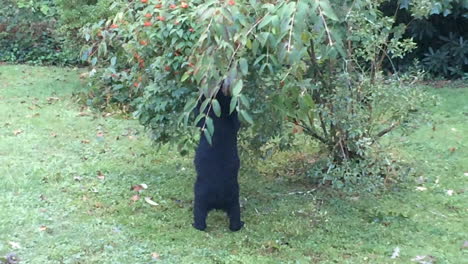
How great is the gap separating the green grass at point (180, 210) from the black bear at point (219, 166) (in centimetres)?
30

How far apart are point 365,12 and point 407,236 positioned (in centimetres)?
180

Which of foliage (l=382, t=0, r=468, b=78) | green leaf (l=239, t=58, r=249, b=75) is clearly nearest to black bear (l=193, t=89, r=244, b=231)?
green leaf (l=239, t=58, r=249, b=75)

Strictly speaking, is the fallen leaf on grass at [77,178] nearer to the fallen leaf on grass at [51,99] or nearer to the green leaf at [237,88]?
the green leaf at [237,88]

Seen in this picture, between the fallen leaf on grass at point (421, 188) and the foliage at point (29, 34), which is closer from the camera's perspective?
the fallen leaf on grass at point (421, 188)

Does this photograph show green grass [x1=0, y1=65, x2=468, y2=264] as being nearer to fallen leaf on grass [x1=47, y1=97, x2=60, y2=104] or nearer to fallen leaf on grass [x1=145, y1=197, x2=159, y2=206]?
fallen leaf on grass [x1=145, y1=197, x2=159, y2=206]

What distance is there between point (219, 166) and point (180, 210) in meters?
0.85

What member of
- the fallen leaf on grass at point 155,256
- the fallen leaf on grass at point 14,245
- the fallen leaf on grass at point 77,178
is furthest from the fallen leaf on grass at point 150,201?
the fallen leaf on grass at point 14,245

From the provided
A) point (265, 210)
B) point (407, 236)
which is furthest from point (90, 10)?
point (407, 236)

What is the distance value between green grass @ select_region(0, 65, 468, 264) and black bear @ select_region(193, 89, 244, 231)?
0.30 meters

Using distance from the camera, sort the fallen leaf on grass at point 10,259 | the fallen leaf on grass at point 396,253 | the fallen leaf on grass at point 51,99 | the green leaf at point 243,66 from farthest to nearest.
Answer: the fallen leaf on grass at point 51,99 < the fallen leaf on grass at point 396,253 < the fallen leaf on grass at point 10,259 < the green leaf at point 243,66

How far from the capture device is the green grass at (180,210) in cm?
459

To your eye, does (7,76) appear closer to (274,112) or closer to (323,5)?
(274,112)

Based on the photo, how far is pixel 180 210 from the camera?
5.38 metres

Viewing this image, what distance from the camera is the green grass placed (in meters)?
4.59
